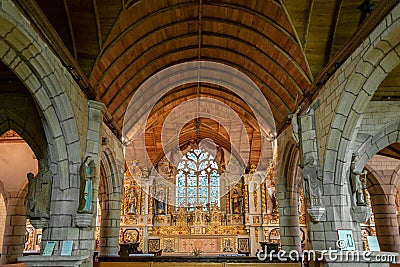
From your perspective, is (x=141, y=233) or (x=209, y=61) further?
(x=141, y=233)

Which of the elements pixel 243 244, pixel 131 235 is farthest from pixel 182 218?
pixel 243 244

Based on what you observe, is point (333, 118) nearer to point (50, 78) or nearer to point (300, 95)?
point (300, 95)

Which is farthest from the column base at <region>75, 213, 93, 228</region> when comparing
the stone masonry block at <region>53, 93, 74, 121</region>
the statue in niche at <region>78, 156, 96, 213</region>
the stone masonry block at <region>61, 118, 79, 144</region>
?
the stone masonry block at <region>53, 93, 74, 121</region>

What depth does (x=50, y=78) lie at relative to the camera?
5.02 metres

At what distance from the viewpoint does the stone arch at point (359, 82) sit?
442 centimetres

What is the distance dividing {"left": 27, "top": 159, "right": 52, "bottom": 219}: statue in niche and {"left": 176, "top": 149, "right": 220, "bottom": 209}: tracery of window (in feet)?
32.2

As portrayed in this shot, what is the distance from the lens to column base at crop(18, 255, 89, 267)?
4.87m

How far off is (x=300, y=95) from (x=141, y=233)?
9223mm

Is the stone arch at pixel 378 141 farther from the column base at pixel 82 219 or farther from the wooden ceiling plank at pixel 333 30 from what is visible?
the column base at pixel 82 219

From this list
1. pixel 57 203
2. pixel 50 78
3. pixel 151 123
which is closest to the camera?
pixel 50 78

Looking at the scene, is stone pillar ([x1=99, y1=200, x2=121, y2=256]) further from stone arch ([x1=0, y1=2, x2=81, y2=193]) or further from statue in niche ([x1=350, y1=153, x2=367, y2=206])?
statue in niche ([x1=350, y1=153, x2=367, y2=206])

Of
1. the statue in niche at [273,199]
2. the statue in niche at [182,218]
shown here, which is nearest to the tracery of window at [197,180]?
the statue in niche at [182,218]

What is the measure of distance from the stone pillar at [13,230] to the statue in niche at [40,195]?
4380 millimetres

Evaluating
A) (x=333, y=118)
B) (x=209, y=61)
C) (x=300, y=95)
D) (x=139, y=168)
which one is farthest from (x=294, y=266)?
(x=139, y=168)
